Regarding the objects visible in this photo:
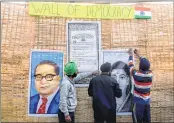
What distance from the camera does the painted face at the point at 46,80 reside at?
6.23m

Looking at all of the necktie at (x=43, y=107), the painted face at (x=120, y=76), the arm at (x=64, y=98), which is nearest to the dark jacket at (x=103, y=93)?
the arm at (x=64, y=98)

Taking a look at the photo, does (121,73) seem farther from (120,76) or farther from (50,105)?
(50,105)

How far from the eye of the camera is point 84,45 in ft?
20.8

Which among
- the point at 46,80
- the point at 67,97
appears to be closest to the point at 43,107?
the point at 46,80

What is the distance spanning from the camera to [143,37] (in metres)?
6.45

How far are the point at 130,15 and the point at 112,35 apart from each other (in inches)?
17.9

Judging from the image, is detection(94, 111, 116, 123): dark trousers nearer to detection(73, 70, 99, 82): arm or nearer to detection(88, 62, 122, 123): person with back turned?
detection(88, 62, 122, 123): person with back turned

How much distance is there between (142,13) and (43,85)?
2.02m

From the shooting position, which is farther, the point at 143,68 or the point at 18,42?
the point at 18,42

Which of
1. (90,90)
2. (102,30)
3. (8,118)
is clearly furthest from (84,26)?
(8,118)

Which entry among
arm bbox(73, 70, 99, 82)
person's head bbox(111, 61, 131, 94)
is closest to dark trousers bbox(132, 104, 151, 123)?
person's head bbox(111, 61, 131, 94)

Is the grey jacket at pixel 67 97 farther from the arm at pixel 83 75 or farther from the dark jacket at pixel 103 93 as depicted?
the arm at pixel 83 75

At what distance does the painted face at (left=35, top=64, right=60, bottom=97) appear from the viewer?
245 inches

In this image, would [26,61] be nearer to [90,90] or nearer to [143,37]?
[90,90]
